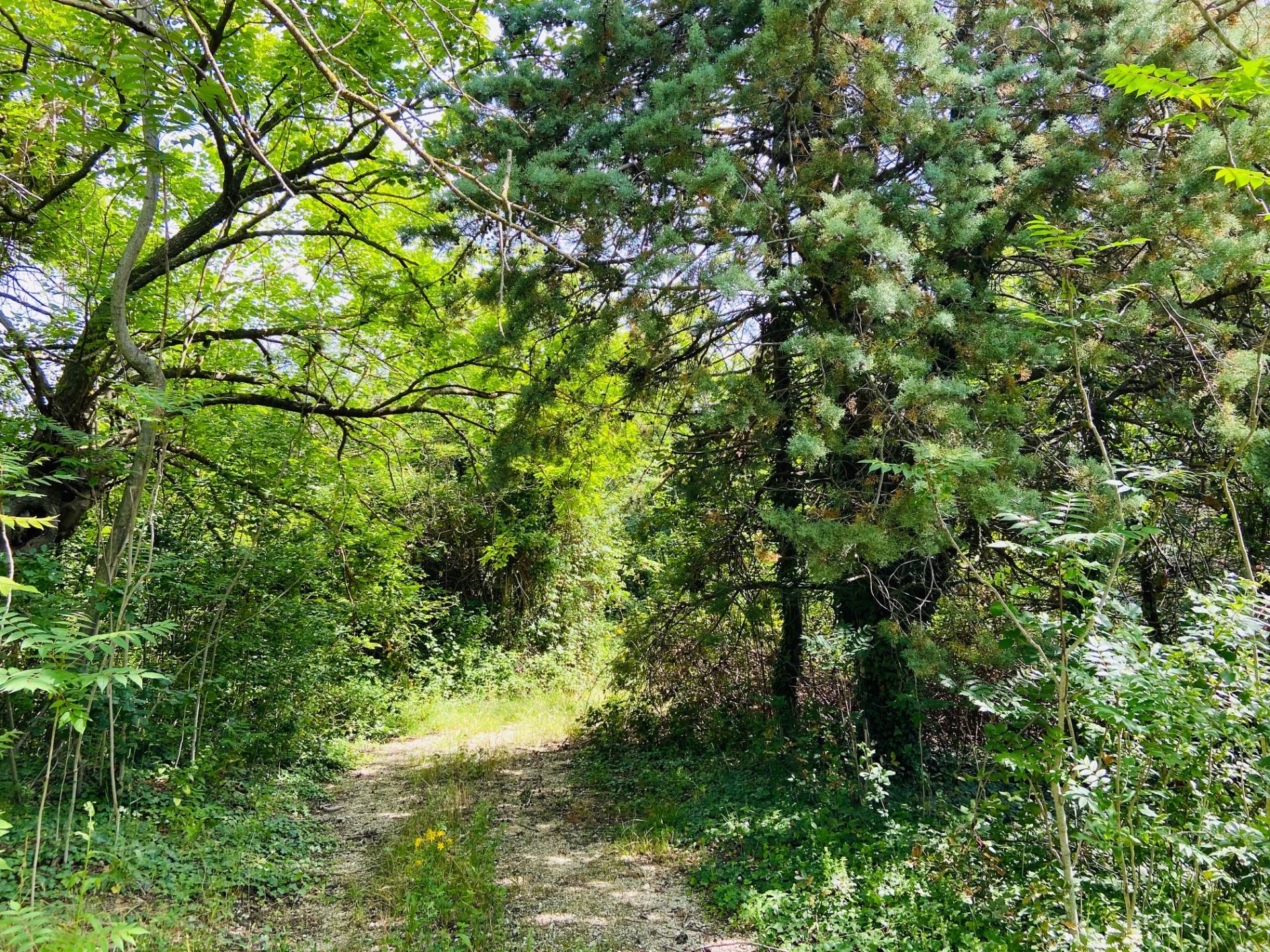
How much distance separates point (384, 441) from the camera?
22.9 feet

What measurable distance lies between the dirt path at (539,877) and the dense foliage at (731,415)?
0.73 ft

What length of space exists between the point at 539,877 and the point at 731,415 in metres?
2.88

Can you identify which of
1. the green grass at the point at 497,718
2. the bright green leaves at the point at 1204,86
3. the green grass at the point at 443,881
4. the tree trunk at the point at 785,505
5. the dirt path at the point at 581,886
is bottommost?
the dirt path at the point at 581,886

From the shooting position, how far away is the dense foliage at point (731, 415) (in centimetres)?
245

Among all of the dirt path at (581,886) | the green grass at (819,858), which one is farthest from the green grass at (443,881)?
the green grass at (819,858)

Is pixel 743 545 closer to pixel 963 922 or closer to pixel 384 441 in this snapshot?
pixel 963 922

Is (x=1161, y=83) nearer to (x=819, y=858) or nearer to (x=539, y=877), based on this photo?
(x=819, y=858)

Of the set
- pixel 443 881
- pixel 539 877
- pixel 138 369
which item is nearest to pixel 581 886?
pixel 539 877

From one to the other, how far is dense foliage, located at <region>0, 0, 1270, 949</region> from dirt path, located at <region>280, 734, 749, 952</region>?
221mm

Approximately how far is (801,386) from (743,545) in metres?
1.52

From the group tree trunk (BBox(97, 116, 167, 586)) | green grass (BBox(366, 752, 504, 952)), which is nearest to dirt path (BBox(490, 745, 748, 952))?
green grass (BBox(366, 752, 504, 952))

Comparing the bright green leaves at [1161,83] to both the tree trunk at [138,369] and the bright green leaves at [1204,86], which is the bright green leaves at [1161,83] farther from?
the tree trunk at [138,369]

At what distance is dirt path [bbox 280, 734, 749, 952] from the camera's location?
329 centimetres

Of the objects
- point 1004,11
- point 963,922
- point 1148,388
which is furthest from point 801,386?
point 963,922
